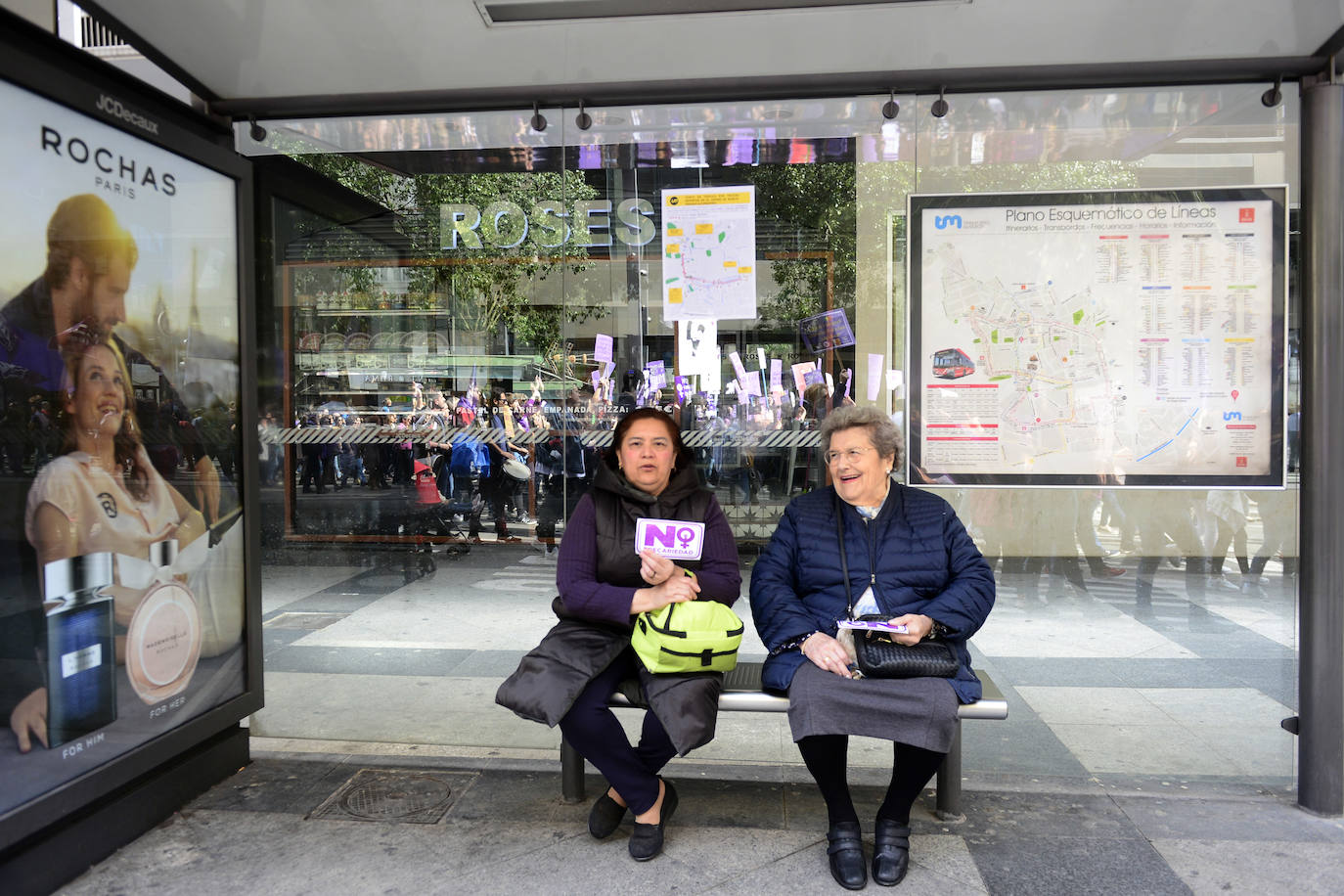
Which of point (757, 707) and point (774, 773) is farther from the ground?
point (757, 707)

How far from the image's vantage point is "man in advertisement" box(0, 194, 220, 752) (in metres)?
2.44

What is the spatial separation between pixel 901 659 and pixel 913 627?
12 cm

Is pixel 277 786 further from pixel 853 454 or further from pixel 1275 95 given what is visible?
pixel 1275 95

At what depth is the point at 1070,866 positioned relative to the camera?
9.38ft

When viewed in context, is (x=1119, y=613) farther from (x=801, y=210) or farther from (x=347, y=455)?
(x=347, y=455)

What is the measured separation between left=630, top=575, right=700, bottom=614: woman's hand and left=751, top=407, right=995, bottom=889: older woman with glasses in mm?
262

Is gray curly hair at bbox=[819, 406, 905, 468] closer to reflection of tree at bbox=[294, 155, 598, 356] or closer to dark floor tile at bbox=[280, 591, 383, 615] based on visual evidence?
reflection of tree at bbox=[294, 155, 598, 356]

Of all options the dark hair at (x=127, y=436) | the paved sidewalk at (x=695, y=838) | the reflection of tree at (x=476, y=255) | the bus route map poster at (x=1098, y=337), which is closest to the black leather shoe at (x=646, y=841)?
the paved sidewalk at (x=695, y=838)

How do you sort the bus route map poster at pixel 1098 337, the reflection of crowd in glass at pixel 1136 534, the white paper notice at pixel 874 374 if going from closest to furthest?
the bus route map poster at pixel 1098 337, the reflection of crowd in glass at pixel 1136 534, the white paper notice at pixel 874 374

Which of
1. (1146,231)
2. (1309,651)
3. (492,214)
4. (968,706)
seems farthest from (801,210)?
(1309,651)

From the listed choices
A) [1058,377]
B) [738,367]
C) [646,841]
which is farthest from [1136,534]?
[646,841]

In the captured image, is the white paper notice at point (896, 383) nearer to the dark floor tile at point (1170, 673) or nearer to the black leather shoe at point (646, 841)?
the dark floor tile at point (1170, 673)

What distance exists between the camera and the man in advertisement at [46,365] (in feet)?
8.01

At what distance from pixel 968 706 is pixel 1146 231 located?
7.02 ft
